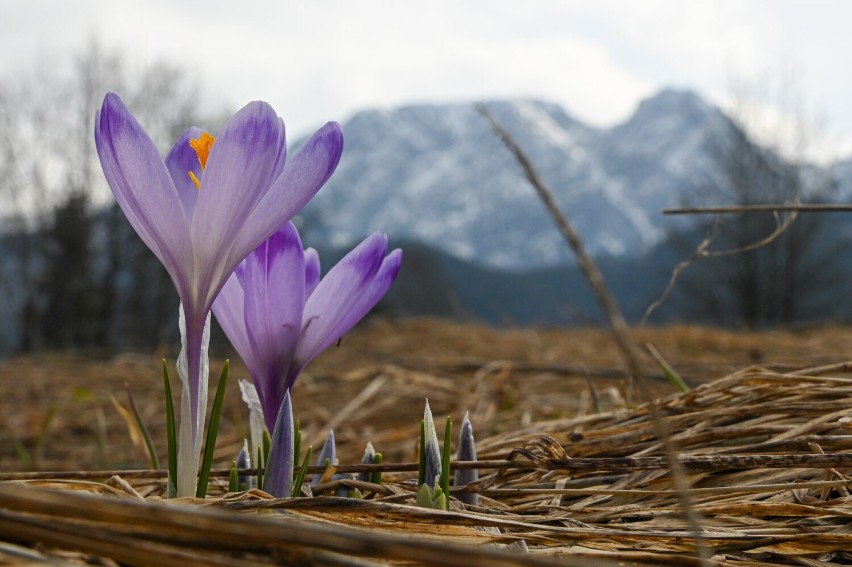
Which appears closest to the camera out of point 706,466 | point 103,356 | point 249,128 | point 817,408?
point 249,128

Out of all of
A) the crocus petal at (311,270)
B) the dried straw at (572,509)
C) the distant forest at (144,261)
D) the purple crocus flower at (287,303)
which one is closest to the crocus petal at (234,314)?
the purple crocus flower at (287,303)

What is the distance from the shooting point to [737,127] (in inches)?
875

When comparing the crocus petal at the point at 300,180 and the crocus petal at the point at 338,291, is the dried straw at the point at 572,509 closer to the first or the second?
the crocus petal at the point at 338,291

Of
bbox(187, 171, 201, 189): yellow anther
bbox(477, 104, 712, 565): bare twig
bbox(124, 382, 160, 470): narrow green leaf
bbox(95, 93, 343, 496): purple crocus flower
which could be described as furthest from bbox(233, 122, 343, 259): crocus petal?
bbox(124, 382, 160, 470): narrow green leaf

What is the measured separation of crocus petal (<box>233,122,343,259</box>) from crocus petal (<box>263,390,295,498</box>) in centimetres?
20

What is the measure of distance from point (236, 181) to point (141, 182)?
0.11 meters

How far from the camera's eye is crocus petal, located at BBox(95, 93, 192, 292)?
858 millimetres

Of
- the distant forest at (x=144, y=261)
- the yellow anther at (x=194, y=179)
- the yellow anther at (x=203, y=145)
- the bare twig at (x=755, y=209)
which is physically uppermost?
the distant forest at (x=144, y=261)

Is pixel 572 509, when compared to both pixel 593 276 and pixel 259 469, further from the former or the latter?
pixel 593 276

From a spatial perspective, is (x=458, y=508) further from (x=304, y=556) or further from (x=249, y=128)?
(x=249, y=128)

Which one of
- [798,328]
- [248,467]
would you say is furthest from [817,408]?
[798,328]

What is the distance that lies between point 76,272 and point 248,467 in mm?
24294

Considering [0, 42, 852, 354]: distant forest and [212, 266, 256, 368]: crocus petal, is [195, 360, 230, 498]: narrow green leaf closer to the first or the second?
[212, 266, 256, 368]: crocus petal

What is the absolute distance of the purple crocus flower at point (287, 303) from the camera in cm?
101
